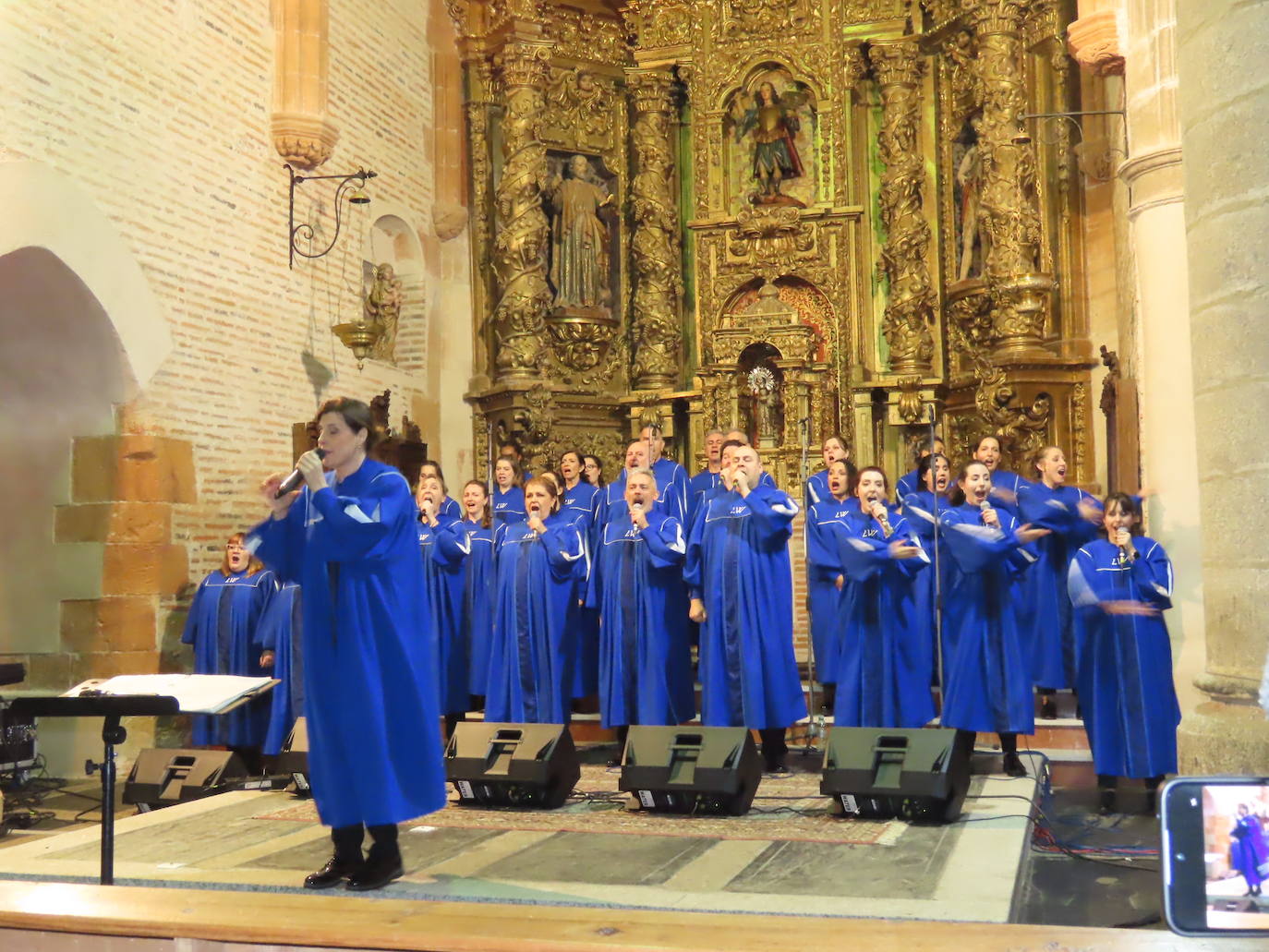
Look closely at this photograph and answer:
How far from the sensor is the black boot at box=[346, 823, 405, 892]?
15.3 ft

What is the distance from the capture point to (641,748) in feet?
21.0

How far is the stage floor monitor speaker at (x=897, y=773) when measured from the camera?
5910mm

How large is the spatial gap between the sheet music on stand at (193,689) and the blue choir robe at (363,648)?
0.22m

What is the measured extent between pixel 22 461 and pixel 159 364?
1220 mm

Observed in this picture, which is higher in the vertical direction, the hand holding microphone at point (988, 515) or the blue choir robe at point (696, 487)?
the blue choir robe at point (696, 487)

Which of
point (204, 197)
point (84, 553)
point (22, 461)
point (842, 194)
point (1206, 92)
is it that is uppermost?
point (842, 194)

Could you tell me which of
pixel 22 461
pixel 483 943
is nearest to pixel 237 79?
pixel 22 461

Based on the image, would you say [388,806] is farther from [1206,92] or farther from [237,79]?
[237,79]

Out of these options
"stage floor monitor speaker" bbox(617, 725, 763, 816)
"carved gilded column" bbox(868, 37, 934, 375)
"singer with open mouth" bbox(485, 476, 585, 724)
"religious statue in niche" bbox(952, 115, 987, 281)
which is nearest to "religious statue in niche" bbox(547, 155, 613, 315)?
"carved gilded column" bbox(868, 37, 934, 375)

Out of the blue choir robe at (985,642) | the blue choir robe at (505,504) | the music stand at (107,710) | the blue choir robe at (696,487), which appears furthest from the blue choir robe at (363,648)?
the blue choir robe at (696,487)

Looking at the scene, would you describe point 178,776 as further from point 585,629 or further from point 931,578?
point 931,578

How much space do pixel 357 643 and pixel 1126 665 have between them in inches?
175

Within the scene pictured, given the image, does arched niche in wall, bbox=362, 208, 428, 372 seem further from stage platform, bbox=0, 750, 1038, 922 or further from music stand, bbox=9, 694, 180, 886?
music stand, bbox=9, 694, 180, 886

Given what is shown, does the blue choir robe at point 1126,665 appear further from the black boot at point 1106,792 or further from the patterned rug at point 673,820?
the patterned rug at point 673,820
